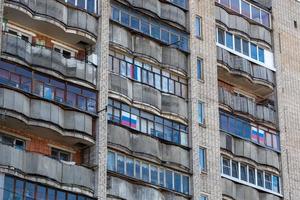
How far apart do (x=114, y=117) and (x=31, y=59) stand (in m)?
4.63

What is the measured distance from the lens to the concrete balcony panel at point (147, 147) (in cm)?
4175

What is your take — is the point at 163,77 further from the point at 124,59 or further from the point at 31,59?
the point at 31,59

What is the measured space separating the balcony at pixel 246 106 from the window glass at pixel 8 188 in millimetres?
13773

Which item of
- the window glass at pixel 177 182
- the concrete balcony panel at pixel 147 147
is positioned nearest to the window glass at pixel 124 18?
the concrete balcony panel at pixel 147 147

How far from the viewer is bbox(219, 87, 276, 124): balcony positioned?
48344 mm

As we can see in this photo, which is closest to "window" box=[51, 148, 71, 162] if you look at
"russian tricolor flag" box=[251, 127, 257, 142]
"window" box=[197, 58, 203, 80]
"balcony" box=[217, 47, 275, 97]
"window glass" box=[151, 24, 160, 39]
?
"window glass" box=[151, 24, 160, 39]

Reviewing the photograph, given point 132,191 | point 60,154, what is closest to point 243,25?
point 132,191

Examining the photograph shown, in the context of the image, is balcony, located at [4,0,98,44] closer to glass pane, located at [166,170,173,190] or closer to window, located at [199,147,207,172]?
glass pane, located at [166,170,173,190]

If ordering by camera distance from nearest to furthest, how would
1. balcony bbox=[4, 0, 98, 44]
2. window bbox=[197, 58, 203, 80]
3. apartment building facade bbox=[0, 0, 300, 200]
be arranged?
apartment building facade bbox=[0, 0, 300, 200], balcony bbox=[4, 0, 98, 44], window bbox=[197, 58, 203, 80]

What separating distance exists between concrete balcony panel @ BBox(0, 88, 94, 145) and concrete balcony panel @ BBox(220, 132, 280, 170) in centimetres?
853

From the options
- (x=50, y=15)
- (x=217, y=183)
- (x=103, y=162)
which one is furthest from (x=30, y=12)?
(x=217, y=183)

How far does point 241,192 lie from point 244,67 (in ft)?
21.7

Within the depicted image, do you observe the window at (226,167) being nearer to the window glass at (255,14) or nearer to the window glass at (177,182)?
the window glass at (177,182)

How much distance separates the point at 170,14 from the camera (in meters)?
46.8
